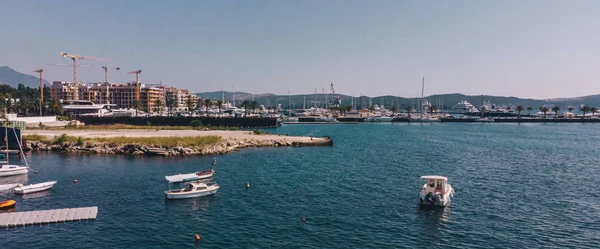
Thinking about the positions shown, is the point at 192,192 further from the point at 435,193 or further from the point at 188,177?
the point at 435,193

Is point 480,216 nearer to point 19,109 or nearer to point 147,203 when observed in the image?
point 147,203

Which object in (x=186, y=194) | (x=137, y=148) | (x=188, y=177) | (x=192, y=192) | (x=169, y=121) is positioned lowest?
(x=186, y=194)

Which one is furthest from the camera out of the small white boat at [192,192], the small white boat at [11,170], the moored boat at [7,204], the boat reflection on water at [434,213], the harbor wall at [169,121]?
the harbor wall at [169,121]

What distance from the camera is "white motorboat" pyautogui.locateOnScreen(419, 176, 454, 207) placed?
4638 centimetres

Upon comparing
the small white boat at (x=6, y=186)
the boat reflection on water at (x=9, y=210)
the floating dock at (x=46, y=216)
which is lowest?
the boat reflection on water at (x=9, y=210)

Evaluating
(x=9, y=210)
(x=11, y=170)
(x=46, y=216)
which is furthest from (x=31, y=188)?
(x=11, y=170)

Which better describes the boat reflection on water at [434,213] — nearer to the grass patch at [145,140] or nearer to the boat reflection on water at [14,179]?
the boat reflection on water at [14,179]

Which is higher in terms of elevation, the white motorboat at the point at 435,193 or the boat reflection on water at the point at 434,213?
the white motorboat at the point at 435,193

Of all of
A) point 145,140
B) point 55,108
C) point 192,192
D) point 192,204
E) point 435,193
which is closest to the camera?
point 435,193

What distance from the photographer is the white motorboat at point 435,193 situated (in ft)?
152

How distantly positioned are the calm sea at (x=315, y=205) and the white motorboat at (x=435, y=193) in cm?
131

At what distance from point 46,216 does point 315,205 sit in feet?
88.7

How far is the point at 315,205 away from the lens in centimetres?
4700

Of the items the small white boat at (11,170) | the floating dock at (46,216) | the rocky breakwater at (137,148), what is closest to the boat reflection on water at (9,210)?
the floating dock at (46,216)
